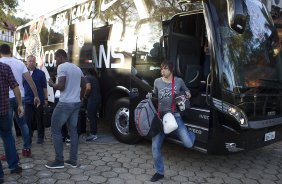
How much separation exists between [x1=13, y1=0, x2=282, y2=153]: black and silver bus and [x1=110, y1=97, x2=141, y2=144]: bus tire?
2 cm

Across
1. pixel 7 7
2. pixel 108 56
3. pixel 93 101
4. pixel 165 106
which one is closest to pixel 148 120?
pixel 165 106

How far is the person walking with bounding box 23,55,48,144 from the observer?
6184 millimetres

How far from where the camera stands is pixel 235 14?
4359 millimetres

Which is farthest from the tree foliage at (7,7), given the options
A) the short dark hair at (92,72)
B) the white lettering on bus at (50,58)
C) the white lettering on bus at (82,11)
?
the short dark hair at (92,72)

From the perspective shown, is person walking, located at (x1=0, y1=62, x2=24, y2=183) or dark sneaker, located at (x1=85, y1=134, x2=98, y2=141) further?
dark sneaker, located at (x1=85, y1=134, x2=98, y2=141)

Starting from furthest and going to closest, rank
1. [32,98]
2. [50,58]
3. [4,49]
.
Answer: [50,58]
[32,98]
[4,49]

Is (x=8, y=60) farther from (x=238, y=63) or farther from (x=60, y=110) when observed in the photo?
(x=238, y=63)

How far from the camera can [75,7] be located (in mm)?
8117

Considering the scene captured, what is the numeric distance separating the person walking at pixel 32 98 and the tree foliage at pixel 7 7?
1284cm

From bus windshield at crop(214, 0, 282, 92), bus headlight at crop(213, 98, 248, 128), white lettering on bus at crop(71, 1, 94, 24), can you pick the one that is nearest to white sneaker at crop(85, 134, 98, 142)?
white lettering on bus at crop(71, 1, 94, 24)

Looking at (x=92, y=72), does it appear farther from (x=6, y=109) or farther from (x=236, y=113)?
(x=236, y=113)

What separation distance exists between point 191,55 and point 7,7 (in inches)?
600

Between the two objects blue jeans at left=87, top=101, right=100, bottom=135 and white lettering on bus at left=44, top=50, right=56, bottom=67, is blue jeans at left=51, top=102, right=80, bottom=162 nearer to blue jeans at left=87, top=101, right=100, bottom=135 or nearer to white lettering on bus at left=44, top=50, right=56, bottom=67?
blue jeans at left=87, top=101, right=100, bottom=135

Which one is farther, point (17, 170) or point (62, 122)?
point (62, 122)
